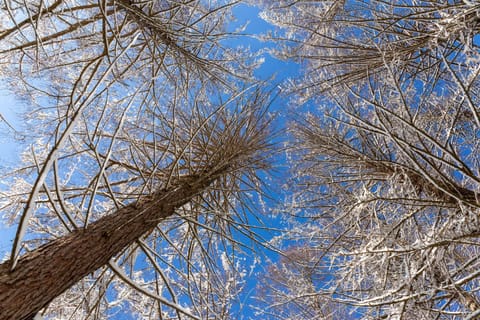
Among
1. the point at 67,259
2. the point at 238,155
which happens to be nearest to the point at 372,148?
the point at 238,155

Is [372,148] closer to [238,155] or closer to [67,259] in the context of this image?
[238,155]

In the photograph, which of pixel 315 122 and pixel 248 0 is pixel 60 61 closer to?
pixel 248 0

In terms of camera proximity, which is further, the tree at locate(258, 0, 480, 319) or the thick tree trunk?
the tree at locate(258, 0, 480, 319)

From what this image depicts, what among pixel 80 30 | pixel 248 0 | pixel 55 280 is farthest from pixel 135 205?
pixel 248 0

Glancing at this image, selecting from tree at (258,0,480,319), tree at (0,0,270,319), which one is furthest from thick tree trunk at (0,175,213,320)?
tree at (258,0,480,319)

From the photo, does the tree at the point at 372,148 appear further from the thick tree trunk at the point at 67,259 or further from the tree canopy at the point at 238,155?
the thick tree trunk at the point at 67,259

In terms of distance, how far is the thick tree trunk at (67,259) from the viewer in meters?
1.48

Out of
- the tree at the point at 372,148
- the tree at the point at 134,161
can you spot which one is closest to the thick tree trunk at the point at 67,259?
the tree at the point at 134,161

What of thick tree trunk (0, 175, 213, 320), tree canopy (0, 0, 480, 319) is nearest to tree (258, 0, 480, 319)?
tree canopy (0, 0, 480, 319)

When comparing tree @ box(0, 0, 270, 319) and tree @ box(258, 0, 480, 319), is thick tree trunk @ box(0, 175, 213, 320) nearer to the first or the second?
tree @ box(0, 0, 270, 319)

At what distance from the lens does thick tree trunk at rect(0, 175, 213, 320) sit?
4.87ft

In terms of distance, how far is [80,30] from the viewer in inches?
134

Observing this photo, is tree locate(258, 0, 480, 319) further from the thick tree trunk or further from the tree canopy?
the thick tree trunk

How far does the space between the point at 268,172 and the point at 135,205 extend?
2120 mm
